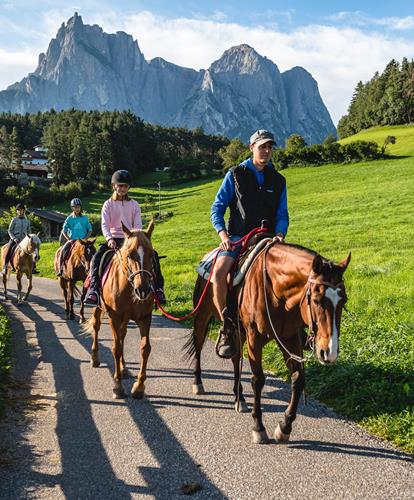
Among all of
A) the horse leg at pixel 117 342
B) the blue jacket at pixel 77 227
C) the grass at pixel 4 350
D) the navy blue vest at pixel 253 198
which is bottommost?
the grass at pixel 4 350

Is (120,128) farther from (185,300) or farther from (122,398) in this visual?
(122,398)

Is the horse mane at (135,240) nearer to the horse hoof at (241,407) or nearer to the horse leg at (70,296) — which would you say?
the horse hoof at (241,407)

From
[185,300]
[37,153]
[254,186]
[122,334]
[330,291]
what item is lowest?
[185,300]

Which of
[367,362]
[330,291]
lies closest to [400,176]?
[367,362]

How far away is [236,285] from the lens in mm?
6066

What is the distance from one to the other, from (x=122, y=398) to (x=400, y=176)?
4153cm

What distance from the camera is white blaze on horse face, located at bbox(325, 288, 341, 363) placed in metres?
4.23

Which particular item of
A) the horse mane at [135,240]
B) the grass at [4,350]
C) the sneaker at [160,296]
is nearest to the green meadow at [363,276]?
the sneaker at [160,296]

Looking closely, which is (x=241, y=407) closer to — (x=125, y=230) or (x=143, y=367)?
(x=143, y=367)

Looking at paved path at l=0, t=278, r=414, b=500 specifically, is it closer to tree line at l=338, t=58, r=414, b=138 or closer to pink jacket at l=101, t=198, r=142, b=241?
pink jacket at l=101, t=198, r=142, b=241

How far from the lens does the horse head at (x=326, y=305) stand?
14.1ft

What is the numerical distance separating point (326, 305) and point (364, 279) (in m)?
9.05

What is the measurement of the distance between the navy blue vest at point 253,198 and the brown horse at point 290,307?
2.75 ft


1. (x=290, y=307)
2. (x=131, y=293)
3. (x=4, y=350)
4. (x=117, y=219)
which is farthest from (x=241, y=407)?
(x=4, y=350)
